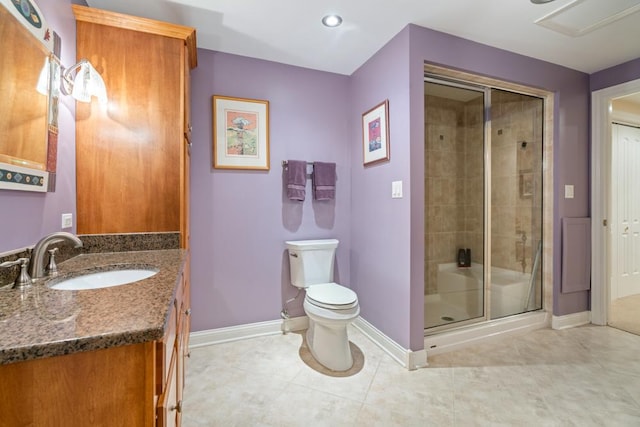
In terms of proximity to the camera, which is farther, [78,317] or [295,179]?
[295,179]

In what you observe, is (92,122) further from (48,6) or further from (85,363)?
(85,363)

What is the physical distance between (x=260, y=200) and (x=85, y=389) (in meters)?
1.85

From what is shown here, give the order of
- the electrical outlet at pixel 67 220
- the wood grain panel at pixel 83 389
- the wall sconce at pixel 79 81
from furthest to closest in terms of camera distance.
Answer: the electrical outlet at pixel 67 220
the wall sconce at pixel 79 81
the wood grain panel at pixel 83 389

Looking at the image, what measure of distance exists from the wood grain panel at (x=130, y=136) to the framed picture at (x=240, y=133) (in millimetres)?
490

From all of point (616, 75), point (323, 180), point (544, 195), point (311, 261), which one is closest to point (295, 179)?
point (323, 180)

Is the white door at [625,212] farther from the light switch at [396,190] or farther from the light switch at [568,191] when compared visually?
the light switch at [396,190]

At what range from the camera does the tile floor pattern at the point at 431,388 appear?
1.43m

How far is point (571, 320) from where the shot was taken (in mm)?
2516

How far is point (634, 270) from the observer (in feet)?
10.8

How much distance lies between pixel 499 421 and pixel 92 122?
8.93 feet

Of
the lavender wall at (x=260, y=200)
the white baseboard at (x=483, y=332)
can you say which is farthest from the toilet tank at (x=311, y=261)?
the white baseboard at (x=483, y=332)

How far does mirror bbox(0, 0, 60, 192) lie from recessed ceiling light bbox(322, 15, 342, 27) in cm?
146

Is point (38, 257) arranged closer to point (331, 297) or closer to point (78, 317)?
point (78, 317)

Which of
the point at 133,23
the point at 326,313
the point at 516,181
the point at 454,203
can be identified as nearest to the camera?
the point at 133,23
